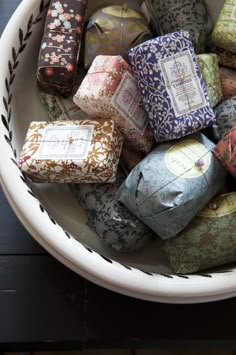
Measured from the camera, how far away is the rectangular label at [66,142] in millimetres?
793

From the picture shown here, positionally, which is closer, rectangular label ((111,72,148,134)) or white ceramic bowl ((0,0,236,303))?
white ceramic bowl ((0,0,236,303))

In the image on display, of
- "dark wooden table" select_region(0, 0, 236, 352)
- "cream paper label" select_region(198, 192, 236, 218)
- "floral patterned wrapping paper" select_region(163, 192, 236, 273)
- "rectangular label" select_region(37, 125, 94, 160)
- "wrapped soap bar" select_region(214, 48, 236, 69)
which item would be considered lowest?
"dark wooden table" select_region(0, 0, 236, 352)

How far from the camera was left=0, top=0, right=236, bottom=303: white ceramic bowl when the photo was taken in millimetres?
705

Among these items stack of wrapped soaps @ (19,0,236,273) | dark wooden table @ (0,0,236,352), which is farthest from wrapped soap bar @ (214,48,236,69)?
dark wooden table @ (0,0,236,352)

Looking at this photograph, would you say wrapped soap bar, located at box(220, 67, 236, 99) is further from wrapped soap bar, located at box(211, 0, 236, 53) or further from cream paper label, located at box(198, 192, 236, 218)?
cream paper label, located at box(198, 192, 236, 218)

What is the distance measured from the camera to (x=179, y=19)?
0.89 metres

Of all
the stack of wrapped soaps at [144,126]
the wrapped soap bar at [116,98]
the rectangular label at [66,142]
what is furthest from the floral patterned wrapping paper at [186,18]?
the rectangular label at [66,142]

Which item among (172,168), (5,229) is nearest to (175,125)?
(172,168)

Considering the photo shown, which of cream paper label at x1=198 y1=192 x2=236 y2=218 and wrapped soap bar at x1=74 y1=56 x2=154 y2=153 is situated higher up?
wrapped soap bar at x1=74 y1=56 x2=154 y2=153

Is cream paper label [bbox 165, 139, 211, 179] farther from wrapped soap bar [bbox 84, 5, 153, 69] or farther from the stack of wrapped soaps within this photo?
wrapped soap bar [bbox 84, 5, 153, 69]

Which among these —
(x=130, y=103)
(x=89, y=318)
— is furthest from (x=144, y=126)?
(x=89, y=318)

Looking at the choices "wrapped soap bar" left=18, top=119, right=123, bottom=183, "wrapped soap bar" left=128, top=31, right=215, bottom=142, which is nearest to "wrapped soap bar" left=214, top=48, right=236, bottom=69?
"wrapped soap bar" left=128, top=31, right=215, bottom=142

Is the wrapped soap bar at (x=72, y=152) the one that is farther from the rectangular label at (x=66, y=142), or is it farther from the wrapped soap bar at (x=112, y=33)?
the wrapped soap bar at (x=112, y=33)

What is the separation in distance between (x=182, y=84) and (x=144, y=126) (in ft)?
0.31
